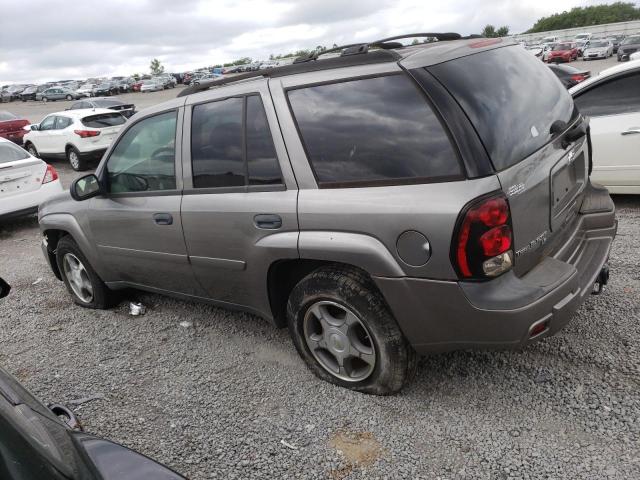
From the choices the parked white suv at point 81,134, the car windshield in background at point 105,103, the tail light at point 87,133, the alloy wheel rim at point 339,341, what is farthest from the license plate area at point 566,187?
the car windshield in background at point 105,103

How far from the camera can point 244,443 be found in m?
2.81

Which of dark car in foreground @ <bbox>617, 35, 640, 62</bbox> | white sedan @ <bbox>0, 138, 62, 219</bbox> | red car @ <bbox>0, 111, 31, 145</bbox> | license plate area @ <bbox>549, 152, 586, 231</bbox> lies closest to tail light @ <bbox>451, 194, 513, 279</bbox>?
license plate area @ <bbox>549, 152, 586, 231</bbox>

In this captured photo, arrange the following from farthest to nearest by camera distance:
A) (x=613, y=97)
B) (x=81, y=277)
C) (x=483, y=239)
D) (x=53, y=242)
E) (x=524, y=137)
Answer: (x=613, y=97) → (x=53, y=242) → (x=81, y=277) → (x=524, y=137) → (x=483, y=239)

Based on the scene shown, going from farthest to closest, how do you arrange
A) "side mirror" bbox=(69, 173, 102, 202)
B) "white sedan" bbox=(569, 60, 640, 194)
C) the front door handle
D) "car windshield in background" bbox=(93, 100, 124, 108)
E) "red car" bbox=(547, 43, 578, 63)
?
"red car" bbox=(547, 43, 578, 63) → "car windshield in background" bbox=(93, 100, 124, 108) → "white sedan" bbox=(569, 60, 640, 194) → "side mirror" bbox=(69, 173, 102, 202) → the front door handle

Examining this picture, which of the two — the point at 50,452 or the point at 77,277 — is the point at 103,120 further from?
the point at 50,452

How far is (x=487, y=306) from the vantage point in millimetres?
2410

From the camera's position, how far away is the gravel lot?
254cm

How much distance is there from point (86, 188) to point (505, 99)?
304 cm

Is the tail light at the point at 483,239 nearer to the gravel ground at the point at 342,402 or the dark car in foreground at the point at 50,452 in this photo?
the gravel ground at the point at 342,402

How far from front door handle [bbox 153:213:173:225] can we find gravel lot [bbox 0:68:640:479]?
3.21ft

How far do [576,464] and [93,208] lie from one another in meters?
3.69

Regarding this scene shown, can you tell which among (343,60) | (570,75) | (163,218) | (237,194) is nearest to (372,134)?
(343,60)

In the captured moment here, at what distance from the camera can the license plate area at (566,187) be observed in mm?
2787

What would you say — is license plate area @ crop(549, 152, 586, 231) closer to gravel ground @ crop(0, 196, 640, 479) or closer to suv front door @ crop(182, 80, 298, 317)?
gravel ground @ crop(0, 196, 640, 479)
